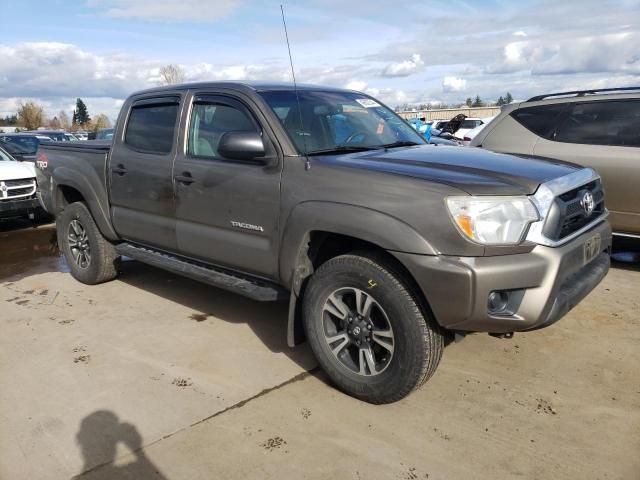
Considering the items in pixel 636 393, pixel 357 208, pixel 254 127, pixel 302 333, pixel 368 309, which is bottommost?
pixel 636 393

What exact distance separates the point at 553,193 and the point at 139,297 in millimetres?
3855

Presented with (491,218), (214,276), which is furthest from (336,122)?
(491,218)

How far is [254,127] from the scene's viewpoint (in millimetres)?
3723

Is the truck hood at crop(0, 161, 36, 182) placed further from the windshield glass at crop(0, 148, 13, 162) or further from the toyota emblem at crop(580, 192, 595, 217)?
the toyota emblem at crop(580, 192, 595, 217)

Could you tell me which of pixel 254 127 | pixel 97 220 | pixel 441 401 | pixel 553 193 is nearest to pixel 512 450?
pixel 441 401

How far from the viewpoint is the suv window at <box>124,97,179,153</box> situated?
4.41 m

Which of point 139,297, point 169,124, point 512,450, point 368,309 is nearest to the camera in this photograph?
point 512,450

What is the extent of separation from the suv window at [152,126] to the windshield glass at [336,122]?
1.03 metres

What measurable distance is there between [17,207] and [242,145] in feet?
22.2

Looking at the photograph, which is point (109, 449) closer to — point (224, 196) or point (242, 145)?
point (224, 196)

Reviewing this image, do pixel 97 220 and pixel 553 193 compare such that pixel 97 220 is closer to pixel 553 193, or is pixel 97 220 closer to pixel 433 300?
pixel 433 300

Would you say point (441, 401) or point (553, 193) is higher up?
point (553, 193)

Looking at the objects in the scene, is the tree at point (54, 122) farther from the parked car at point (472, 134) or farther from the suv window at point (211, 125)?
the suv window at point (211, 125)

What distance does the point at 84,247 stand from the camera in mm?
5602
